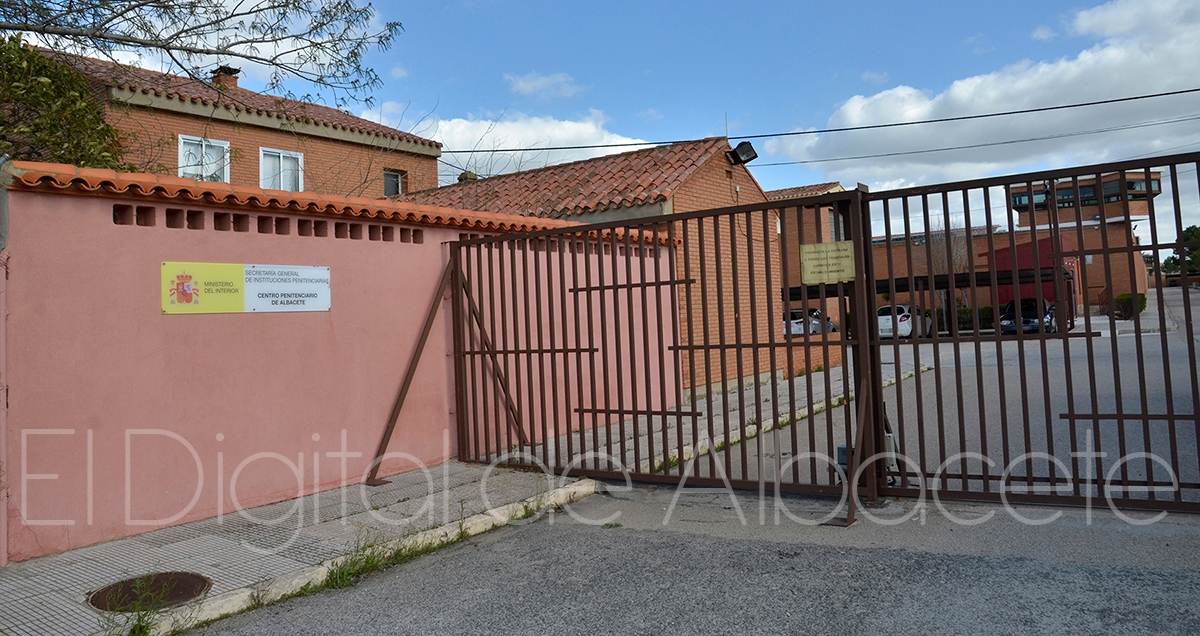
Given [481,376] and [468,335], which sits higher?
[468,335]

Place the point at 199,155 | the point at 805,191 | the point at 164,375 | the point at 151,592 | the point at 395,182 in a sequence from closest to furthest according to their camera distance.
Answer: the point at 151,592 → the point at 164,375 → the point at 199,155 → the point at 395,182 → the point at 805,191

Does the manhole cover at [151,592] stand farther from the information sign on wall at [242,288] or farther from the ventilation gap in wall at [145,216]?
the ventilation gap in wall at [145,216]

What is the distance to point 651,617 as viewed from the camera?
418cm

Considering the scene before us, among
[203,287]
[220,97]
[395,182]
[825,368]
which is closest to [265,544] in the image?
[203,287]

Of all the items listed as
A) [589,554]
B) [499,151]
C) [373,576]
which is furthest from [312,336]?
[499,151]

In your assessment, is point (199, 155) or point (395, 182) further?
point (395, 182)

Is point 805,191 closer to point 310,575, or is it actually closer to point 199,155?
point 199,155

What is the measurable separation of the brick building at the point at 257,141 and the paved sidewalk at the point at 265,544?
7754 millimetres

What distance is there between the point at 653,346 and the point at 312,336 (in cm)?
533

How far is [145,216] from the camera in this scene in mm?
6090

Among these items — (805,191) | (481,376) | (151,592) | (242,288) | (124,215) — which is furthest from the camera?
(805,191)

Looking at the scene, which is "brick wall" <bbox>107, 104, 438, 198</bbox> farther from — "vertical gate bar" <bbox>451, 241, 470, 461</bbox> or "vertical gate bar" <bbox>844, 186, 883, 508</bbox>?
"vertical gate bar" <bbox>844, 186, 883, 508</bbox>

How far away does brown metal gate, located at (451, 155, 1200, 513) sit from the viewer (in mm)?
5465

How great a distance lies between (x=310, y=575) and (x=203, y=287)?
273cm
